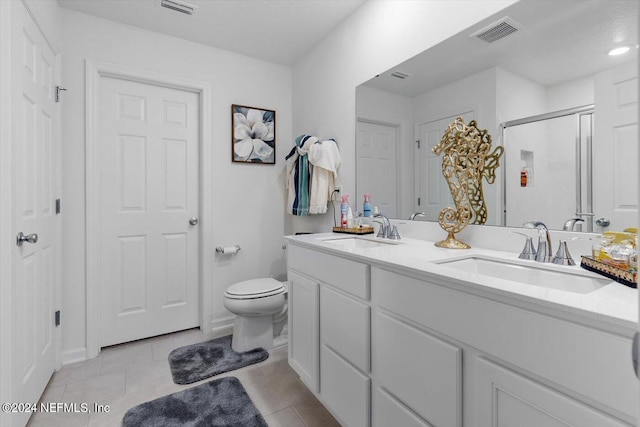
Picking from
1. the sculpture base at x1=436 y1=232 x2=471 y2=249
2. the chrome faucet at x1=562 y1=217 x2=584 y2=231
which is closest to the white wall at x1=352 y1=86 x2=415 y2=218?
the sculpture base at x1=436 y1=232 x2=471 y2=249

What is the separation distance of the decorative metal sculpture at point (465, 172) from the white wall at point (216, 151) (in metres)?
1.75

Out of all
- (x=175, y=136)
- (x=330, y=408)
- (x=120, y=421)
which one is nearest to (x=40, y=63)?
(x=175, y=136)

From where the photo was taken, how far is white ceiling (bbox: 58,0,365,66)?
2.09 meters

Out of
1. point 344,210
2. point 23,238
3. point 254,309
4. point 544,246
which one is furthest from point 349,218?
point 23,238

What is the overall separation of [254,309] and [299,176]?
43.9 inches

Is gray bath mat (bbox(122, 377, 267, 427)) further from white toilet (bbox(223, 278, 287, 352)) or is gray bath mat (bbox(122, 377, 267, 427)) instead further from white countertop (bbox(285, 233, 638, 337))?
white countertop (bbox(285, 233, 638, 337))

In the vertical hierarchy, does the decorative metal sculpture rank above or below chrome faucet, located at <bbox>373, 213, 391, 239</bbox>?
above

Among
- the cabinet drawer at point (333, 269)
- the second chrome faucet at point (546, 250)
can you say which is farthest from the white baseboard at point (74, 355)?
the second chrome faucet at point (546, 250)

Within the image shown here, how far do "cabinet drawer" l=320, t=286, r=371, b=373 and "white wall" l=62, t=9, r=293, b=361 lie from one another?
4.79ft

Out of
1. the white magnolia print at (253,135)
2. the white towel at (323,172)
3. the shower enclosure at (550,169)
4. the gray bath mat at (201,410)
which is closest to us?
the shower enclosure at (550,169)

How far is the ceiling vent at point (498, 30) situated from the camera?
51.1 inches

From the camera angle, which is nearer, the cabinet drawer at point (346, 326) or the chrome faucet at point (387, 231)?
the cabinet drawer at point (346, 326)

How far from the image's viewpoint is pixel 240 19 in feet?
7.40

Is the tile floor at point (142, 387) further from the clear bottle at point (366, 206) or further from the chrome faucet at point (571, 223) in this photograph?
the chrome faucet at point (571, 223)
